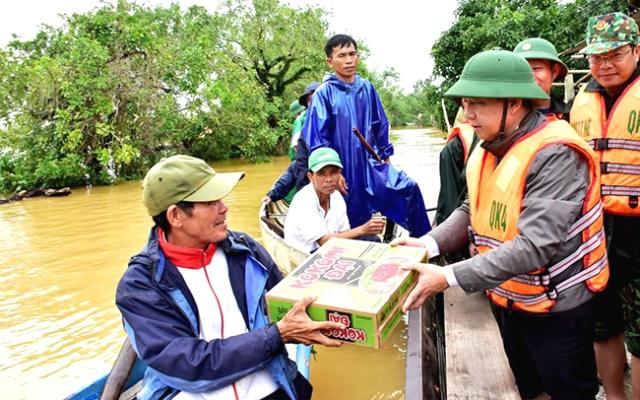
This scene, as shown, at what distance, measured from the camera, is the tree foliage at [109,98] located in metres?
13.9

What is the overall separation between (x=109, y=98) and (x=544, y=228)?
14825 mm

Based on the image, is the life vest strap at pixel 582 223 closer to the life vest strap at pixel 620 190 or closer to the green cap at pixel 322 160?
the life vest strap at pixel 620 190

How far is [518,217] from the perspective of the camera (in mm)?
1713

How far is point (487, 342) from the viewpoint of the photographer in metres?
A: 2.52

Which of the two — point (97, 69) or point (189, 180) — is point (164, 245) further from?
point (97, 69)

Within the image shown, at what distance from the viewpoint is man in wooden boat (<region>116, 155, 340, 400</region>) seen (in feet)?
5.74

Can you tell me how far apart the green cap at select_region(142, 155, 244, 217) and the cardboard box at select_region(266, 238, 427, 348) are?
18.3 inches

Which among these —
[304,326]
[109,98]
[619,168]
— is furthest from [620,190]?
[109,98]

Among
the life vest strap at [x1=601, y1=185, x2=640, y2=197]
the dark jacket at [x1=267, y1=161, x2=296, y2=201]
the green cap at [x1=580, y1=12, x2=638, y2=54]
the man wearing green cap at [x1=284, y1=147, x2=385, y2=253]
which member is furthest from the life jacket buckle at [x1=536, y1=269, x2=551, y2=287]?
the dark jacket at [x1=267, y1=161, x2=296, y2=201]

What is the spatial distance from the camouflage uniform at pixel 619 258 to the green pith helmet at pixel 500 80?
718mm

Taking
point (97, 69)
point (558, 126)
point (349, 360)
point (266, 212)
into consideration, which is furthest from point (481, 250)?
point (97, 69)

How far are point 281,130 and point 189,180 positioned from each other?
19.5m

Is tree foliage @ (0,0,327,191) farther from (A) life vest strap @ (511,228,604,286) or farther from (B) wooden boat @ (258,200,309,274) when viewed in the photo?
(A) life vest strap @ (511,228,604,286)

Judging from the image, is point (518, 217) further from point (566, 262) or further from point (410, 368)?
point (410, 368)
